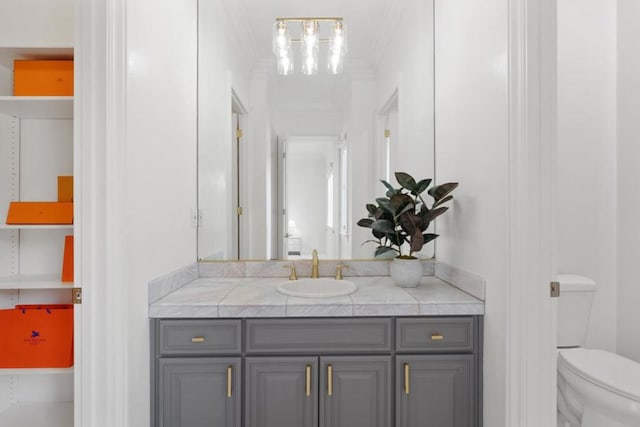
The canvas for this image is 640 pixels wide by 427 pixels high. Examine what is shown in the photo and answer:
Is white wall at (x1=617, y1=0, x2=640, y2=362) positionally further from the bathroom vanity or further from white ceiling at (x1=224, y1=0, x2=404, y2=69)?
white ceiling at (x1=224, y1=0, x2=404, y2=69)

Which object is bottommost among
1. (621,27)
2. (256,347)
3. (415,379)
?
(415,379)

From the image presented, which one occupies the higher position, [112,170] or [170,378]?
[112,170]

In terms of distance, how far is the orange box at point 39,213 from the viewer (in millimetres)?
1429

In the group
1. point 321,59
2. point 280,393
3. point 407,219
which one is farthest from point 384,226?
point 321,59

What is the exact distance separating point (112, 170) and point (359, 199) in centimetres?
135

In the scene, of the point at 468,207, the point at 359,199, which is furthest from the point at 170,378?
the point at 468,207

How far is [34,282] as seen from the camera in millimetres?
1427

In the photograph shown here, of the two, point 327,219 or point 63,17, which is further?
point 327,219

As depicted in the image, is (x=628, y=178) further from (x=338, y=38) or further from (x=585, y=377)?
(x=338, y=38)

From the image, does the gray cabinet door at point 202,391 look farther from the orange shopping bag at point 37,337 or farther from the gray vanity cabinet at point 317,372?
the orange shopping bag at point 37,337

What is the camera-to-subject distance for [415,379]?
1.48 m

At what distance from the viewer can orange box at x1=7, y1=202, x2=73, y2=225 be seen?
56.2 inches

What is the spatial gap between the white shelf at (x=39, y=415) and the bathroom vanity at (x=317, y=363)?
0.47 metres

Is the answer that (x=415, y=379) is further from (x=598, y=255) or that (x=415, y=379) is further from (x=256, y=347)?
(x=598, y=255)
